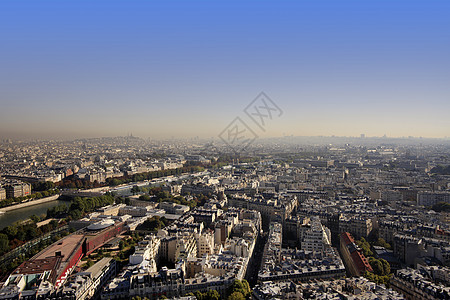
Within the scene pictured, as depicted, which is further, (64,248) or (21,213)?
(21,213)

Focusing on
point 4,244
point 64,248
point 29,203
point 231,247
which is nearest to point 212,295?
point 231,247

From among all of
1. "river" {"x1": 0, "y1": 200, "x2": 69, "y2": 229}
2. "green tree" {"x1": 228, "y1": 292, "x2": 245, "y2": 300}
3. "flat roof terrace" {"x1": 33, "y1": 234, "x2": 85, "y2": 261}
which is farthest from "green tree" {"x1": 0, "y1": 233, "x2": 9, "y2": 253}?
"green tree" {"x1": 228, "y1": 292, "x2": 245, "y2": 300}

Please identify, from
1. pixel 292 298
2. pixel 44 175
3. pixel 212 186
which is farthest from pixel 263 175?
pixel 292 298

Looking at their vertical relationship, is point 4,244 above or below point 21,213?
above

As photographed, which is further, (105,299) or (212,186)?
(212,186)

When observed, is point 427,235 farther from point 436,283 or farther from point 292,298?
point 292,298

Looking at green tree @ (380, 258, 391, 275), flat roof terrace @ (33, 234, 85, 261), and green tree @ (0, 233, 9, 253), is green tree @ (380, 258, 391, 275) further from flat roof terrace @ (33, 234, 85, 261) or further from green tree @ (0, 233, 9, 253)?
green tree @ (0, 233, 9, 253)

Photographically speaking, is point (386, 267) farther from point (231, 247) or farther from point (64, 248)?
point (64, 248)

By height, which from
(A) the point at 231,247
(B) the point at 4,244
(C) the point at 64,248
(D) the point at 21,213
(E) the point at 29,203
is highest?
(A) the point at 231,247

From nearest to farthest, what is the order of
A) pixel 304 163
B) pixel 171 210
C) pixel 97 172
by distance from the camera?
pixel 171 210
pixel 97 172
pixel 304 163

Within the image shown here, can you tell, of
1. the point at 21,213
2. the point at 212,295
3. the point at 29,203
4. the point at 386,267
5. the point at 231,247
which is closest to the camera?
the point at 212,295

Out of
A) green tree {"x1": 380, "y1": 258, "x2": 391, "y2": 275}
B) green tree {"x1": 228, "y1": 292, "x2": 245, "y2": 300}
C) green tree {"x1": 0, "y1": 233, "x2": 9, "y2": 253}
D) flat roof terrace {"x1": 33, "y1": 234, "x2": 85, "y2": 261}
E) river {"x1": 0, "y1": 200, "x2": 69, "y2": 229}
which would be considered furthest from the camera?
river {"x1": 0, "y1": 200, "x2": 69, "y2": 229}
